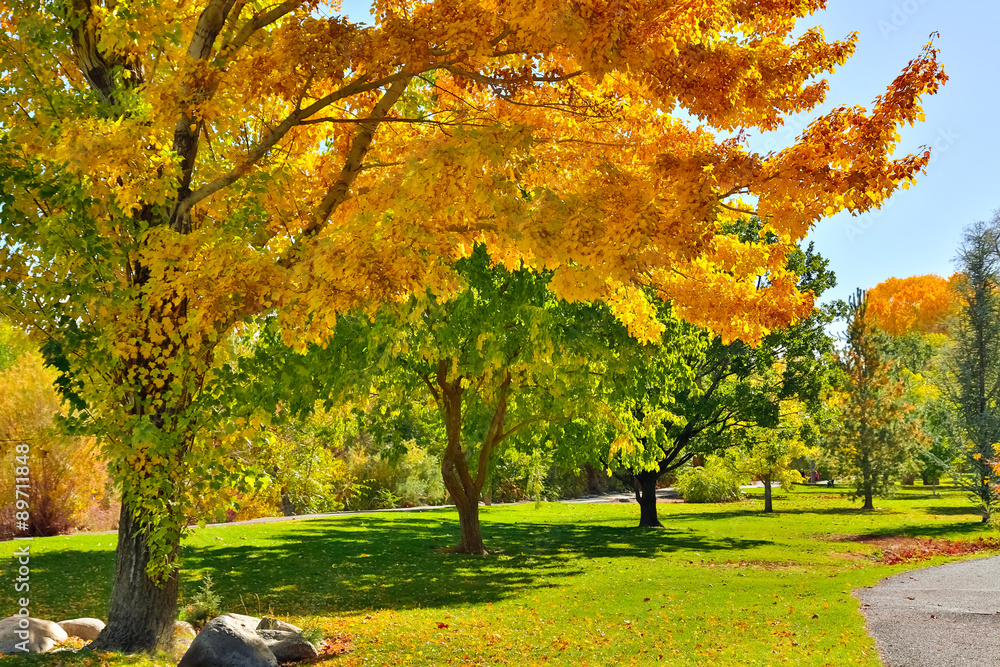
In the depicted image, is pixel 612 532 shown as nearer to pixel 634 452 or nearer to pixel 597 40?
pixel 634 452

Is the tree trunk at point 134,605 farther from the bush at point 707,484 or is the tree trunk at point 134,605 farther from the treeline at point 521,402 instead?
the bush at point 707,484

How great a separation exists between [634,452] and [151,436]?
42.2 ft

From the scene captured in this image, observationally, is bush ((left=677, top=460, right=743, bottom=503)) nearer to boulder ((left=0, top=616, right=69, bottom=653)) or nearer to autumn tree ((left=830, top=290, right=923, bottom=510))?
autumn tree ((left=830, top=290, right=923, bottom=510))

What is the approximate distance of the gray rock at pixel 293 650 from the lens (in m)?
8.21

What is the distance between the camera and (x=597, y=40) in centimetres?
541

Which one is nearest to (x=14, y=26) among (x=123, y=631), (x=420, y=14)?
(x=420, y=14)

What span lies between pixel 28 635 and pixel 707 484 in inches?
1263

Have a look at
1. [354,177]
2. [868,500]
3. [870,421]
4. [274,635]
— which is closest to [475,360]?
[354,177]

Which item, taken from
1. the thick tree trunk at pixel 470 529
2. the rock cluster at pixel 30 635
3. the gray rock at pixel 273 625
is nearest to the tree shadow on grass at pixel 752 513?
the thick tree trunk at pixel 470 529

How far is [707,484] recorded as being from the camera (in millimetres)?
36094

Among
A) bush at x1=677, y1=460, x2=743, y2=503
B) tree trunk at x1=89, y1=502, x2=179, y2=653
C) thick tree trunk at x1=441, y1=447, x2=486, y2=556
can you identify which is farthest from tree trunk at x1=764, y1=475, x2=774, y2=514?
tree trunk at x1=89, y1=502, x2=179, y2=653

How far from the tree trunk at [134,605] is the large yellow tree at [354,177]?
0.02 metres

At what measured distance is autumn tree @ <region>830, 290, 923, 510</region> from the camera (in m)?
28.8

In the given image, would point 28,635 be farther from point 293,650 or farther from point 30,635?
point 293,650
